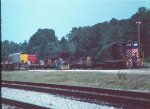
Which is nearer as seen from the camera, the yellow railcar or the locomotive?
the locomotive

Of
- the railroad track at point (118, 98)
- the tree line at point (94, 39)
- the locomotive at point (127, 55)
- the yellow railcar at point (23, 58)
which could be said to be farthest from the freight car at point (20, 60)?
the railroad track at point (118, 98)

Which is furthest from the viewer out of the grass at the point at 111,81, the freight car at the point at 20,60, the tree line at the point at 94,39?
the tree line at the point at 94,39

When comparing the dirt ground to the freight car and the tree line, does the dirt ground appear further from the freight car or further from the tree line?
the tree line

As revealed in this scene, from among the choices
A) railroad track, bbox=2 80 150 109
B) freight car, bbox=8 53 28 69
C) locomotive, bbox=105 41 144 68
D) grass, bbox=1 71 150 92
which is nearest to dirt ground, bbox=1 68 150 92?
grass, bbox=1 71 150 92

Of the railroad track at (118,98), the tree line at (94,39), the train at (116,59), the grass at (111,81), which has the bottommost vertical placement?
the railroad track at (118,98)

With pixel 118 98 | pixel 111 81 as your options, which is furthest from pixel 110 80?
pixel 118 98

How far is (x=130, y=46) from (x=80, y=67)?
393 inches

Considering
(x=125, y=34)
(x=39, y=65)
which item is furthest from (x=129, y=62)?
(x=125, y=34)

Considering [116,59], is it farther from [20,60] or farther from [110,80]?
[20,60]

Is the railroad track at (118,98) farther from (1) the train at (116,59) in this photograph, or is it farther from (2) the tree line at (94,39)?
(2) the tree line at (94,39)

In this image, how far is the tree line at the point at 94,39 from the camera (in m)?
62.6

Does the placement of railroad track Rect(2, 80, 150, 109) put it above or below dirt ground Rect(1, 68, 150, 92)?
below

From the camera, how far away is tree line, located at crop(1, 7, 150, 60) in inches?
2466

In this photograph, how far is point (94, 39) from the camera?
8050 cm
